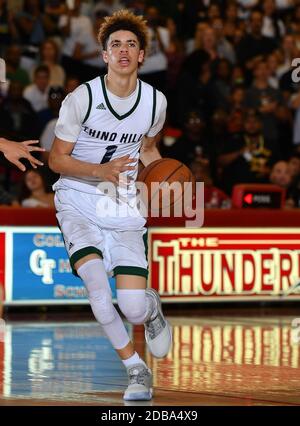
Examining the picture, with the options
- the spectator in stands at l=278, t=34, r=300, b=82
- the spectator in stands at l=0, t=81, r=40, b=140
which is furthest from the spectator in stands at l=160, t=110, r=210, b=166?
the spectator in stands at l=278, t=34, r=300, b=82

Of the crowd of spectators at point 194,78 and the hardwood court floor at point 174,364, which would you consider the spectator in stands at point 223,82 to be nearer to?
the crowd of spectators at point 194,78

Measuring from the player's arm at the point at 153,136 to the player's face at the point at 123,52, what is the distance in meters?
0.37

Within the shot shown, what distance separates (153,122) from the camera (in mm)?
8883

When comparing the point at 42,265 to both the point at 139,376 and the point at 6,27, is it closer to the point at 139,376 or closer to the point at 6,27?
the point at 6,27

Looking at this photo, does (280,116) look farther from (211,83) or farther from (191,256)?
(191,256)

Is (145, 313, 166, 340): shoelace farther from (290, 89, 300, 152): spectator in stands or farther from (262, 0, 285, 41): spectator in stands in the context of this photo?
(262, 0, 285, 41): spectator in stands

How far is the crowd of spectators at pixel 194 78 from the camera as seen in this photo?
1691cm

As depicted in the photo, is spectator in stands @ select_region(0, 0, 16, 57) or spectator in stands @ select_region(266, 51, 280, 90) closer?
spectator in stands @ select_region(0, 0, 16, 57)

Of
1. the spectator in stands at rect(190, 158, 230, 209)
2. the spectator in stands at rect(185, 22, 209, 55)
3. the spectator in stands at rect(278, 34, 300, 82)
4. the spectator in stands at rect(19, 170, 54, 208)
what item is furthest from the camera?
the spectator in stands at rect(278, 34, 300, 82)

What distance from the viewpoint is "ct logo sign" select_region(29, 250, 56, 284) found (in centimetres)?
1455

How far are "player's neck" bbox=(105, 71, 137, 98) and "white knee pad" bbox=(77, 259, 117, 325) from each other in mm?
1230

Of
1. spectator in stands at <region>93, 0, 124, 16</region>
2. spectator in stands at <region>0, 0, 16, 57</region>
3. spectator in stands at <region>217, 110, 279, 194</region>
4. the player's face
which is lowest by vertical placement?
the player's face

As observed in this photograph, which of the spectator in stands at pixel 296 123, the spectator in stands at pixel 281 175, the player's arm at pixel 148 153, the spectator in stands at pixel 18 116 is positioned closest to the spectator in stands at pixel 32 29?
the spectator in stands at pixel 18 116
